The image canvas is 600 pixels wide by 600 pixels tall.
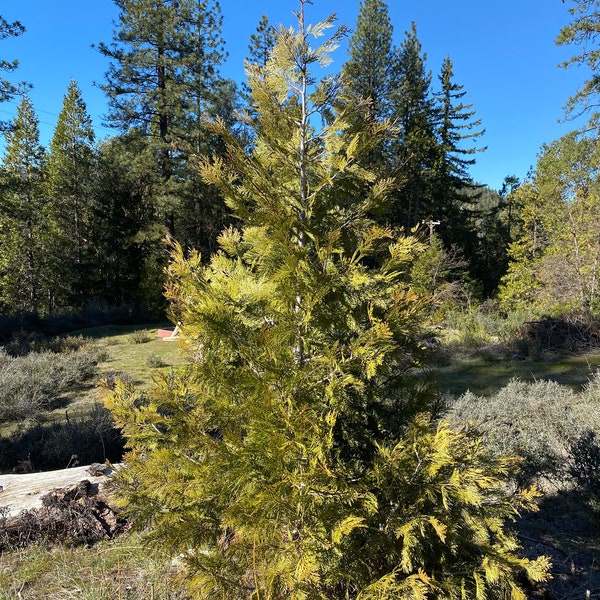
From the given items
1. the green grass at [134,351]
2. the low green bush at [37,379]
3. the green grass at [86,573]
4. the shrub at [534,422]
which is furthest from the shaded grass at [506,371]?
the low green bush at [37,379]

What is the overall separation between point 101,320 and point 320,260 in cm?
1948

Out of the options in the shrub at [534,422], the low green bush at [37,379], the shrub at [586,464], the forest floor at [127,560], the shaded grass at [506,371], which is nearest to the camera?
the forest floor at [127,560]

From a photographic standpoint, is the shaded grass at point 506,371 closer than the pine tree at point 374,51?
Yes

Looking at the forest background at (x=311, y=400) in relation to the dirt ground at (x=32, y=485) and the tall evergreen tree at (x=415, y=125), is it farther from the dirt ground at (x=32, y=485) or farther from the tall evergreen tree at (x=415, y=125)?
the tall evergreen tree at (x=415, y=125)

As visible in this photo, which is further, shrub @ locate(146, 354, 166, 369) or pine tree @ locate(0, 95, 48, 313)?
pine tree @ locate(0, 95, 48, 313)

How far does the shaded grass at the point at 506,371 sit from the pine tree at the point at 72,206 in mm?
20851

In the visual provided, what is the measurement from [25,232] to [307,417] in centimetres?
2744

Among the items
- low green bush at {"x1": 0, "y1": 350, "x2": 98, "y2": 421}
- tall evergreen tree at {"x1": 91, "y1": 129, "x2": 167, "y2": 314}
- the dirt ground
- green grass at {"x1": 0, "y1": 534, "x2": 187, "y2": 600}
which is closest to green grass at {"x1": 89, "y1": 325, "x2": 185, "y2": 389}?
low green bush at {"x1": 0, "y1": 350, "x2": 98, "y2": 421}

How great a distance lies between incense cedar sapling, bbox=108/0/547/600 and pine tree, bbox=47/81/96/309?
2402 cm

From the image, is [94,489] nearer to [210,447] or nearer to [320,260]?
[210,447]

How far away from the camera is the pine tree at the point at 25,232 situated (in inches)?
934

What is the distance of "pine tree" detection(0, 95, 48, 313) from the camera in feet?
77.9

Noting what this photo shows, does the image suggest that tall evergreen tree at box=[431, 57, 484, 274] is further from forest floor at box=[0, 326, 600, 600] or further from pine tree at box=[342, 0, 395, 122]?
forest floor at box=[0, 326, 600, 600]

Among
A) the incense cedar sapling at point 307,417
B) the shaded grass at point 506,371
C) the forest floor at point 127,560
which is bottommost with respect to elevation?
the forest floor at point 127,560
